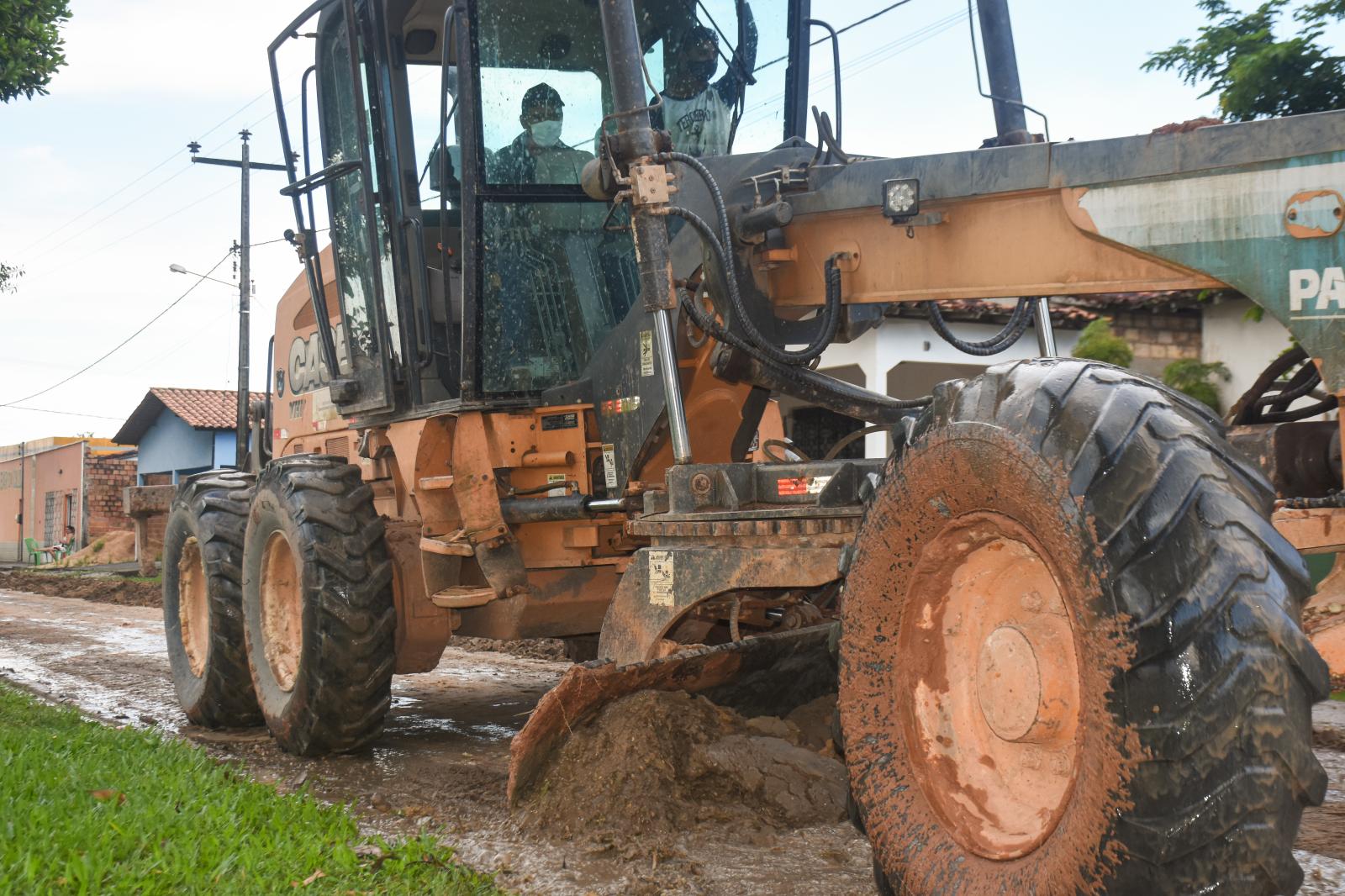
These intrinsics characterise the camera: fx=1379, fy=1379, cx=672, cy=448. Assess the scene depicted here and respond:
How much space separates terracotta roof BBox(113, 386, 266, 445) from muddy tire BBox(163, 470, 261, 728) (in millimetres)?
29661

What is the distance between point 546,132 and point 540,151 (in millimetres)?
95

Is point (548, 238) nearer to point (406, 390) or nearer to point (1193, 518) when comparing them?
point (406, 390)

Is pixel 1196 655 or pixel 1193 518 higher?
pixel 1193 518

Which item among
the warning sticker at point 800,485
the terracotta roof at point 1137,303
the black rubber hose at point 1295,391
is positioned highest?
the terracotta roof at point 1137,303

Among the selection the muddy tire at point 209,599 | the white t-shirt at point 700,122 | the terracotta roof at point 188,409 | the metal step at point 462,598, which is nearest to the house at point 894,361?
the white t-shirt at point 700,122

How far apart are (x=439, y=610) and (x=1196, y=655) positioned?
4689mm

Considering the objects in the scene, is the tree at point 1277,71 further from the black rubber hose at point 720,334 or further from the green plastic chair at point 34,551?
the green plastic chair at point 34,551

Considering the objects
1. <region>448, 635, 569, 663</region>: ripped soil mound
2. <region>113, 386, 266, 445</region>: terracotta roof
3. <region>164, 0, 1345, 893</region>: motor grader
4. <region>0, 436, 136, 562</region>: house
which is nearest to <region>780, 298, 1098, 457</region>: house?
<region>164, 0, 1345, 893</region>: motor grader

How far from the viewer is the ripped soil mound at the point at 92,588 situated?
67.2 ft

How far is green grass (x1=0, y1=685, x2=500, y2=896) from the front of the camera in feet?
13.8

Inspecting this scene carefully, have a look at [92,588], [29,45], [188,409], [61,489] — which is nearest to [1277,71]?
[29,45]

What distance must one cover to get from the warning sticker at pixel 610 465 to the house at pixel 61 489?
3311 cm

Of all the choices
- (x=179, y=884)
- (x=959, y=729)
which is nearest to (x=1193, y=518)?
(x=959, y=729)

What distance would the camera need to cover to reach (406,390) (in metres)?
7.00
